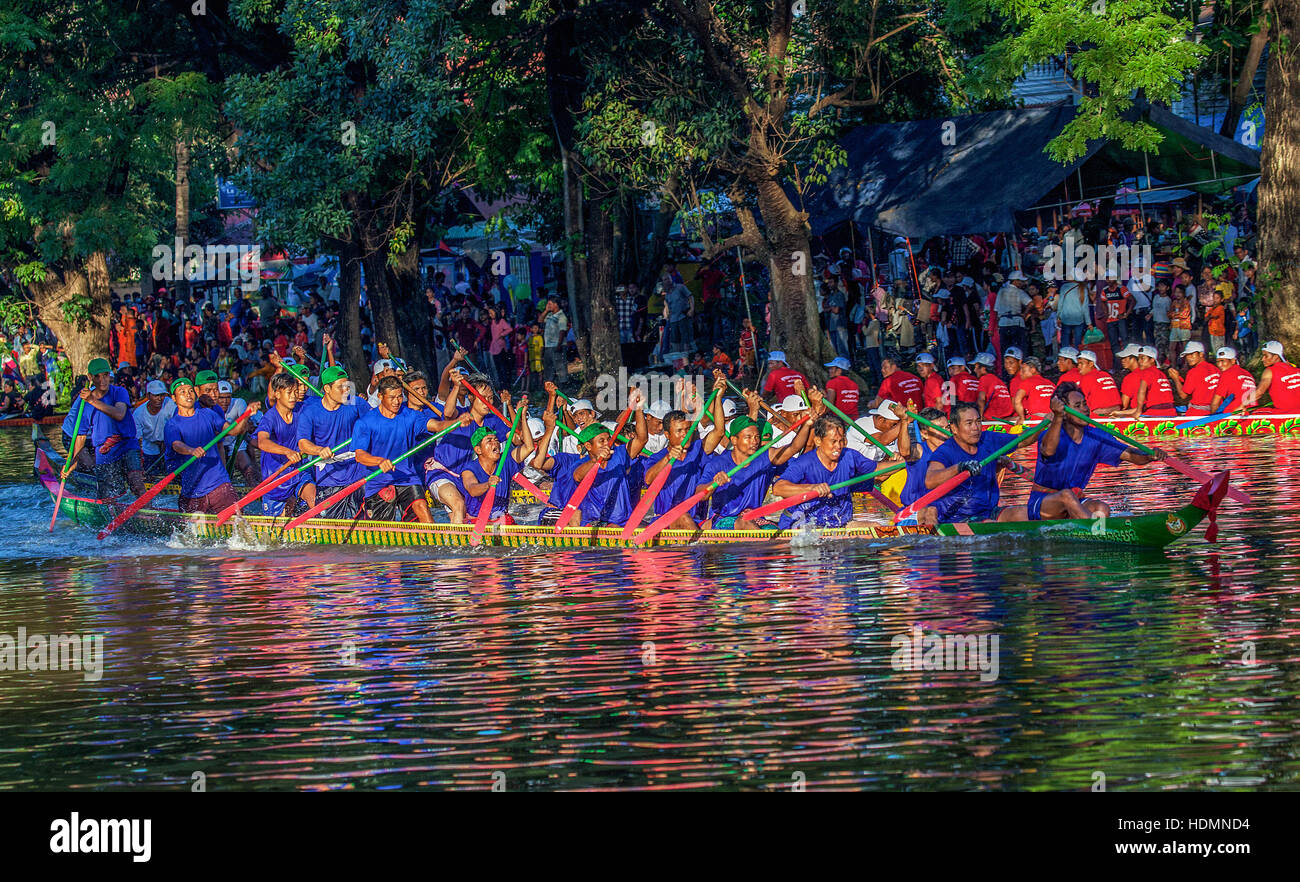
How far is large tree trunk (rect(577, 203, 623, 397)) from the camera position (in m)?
26.4

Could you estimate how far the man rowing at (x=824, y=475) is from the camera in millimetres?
13867

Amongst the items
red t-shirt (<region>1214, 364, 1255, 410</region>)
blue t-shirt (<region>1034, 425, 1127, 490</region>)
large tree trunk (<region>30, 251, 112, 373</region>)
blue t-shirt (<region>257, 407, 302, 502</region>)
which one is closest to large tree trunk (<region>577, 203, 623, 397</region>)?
red t-shirt (<region>1214, 364, 1255, 410</region>)

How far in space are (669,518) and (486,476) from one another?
206 centimetres

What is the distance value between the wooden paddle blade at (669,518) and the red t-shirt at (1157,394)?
28.5ft

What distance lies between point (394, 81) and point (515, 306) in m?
8.76

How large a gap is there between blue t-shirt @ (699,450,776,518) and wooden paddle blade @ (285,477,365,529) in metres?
3.44

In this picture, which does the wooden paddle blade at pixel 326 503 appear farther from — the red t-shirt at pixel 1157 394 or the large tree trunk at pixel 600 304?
the large tree trunk at pixel 600 304

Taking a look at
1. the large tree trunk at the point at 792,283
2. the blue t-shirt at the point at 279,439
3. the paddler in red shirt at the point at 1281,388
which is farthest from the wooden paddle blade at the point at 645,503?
the large tree trunk at the point at 792,283

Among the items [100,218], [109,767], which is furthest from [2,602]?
[100,218]

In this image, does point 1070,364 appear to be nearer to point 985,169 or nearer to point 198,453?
point 985,169

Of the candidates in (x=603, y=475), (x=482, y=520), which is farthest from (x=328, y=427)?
(x=603, y=475)

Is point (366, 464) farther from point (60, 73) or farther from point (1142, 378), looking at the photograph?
point (60, 73)

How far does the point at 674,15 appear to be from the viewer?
2384 cm

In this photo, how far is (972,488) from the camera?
1358 cm
